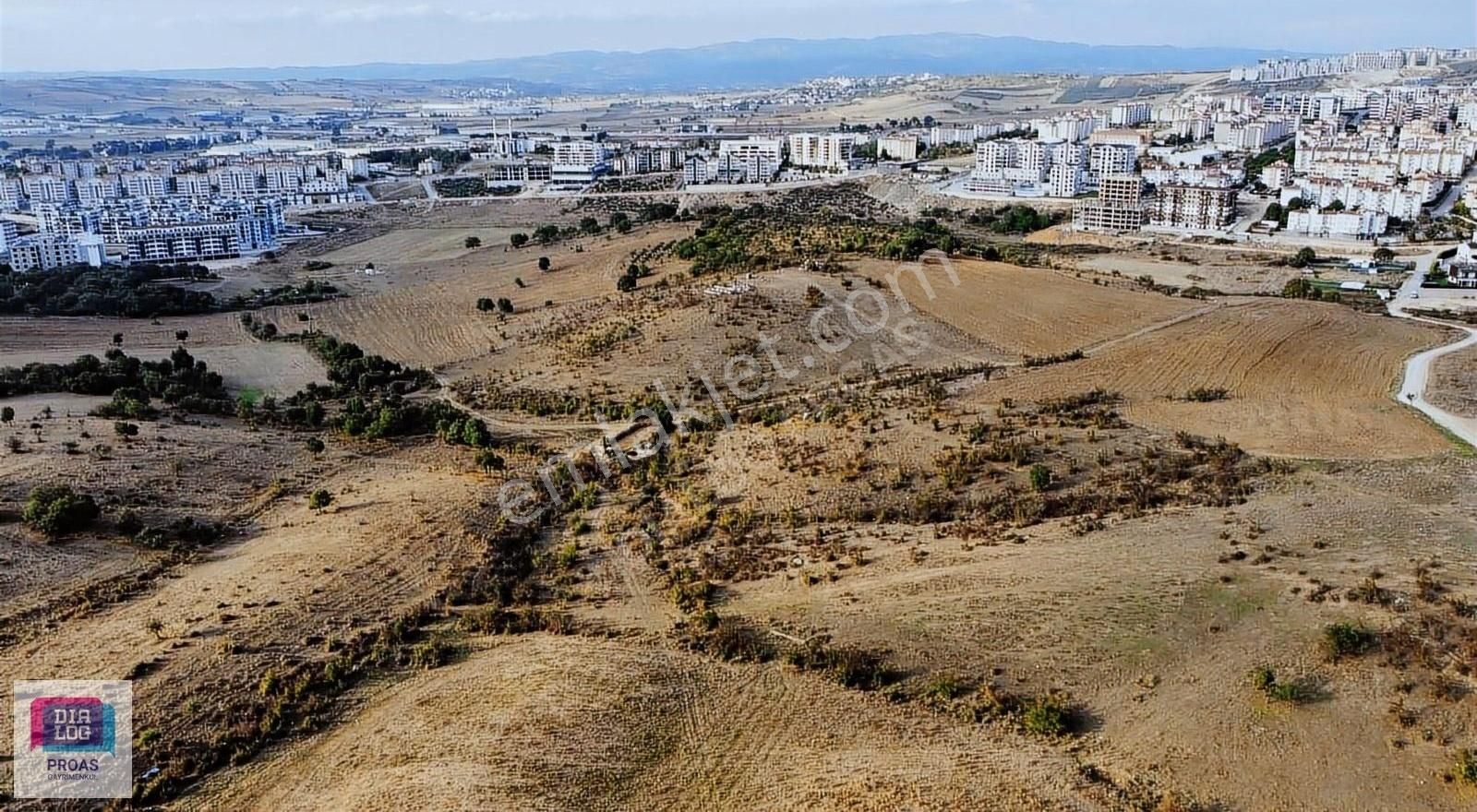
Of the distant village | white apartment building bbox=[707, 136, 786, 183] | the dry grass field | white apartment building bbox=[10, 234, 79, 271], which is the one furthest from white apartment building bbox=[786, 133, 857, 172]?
the dry grass field

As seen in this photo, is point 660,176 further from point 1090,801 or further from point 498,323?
point 1090,801

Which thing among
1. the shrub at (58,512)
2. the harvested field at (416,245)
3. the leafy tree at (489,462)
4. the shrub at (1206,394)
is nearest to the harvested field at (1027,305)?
the shrub at (1206,394)

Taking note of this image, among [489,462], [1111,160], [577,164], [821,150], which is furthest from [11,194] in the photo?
[1111,160]

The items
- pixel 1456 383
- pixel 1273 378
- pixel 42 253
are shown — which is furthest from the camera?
pixel 42 253

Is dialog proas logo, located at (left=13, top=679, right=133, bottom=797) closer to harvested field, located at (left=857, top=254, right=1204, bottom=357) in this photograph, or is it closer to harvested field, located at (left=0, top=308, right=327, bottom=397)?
harvested field, located at (left=0, top=308, right=327, bottom=397)

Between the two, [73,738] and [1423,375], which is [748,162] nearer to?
[1423,375]

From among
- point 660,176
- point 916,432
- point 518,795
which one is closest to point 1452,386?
point 916,432
